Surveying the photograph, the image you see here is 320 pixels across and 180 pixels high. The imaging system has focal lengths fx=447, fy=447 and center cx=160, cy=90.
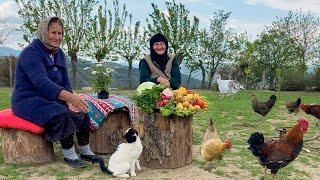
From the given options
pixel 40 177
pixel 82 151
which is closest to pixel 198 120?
pixel 82 151

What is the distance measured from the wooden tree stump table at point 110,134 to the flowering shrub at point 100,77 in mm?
472

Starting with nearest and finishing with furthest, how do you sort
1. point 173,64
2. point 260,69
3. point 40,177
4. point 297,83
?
point 40,177 < point 173,64 < point 297,83 < point 260,69

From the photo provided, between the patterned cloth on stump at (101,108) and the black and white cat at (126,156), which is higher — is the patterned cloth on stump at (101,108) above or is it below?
above

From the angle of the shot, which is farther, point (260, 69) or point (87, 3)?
point (260, 69)

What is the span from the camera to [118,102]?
6.45m

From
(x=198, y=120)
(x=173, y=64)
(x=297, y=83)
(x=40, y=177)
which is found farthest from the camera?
(x=297, y=83)

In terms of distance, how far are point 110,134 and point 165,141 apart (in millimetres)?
1071

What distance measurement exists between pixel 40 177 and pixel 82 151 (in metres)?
0.91

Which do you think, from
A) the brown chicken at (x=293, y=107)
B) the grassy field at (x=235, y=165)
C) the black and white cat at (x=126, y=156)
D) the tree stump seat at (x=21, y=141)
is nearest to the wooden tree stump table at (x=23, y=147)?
the tree stump seat at (x=21, y=141)

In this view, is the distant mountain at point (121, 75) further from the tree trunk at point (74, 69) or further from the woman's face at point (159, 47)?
the woman's face at point (159, 47)

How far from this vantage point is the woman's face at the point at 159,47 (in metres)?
6.82

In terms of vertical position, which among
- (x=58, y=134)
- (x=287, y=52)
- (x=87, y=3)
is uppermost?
(x=87, y=3)

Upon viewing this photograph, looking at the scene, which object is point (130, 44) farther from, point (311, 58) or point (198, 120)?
point (198, 120)

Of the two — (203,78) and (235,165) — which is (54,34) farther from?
(203,78)
